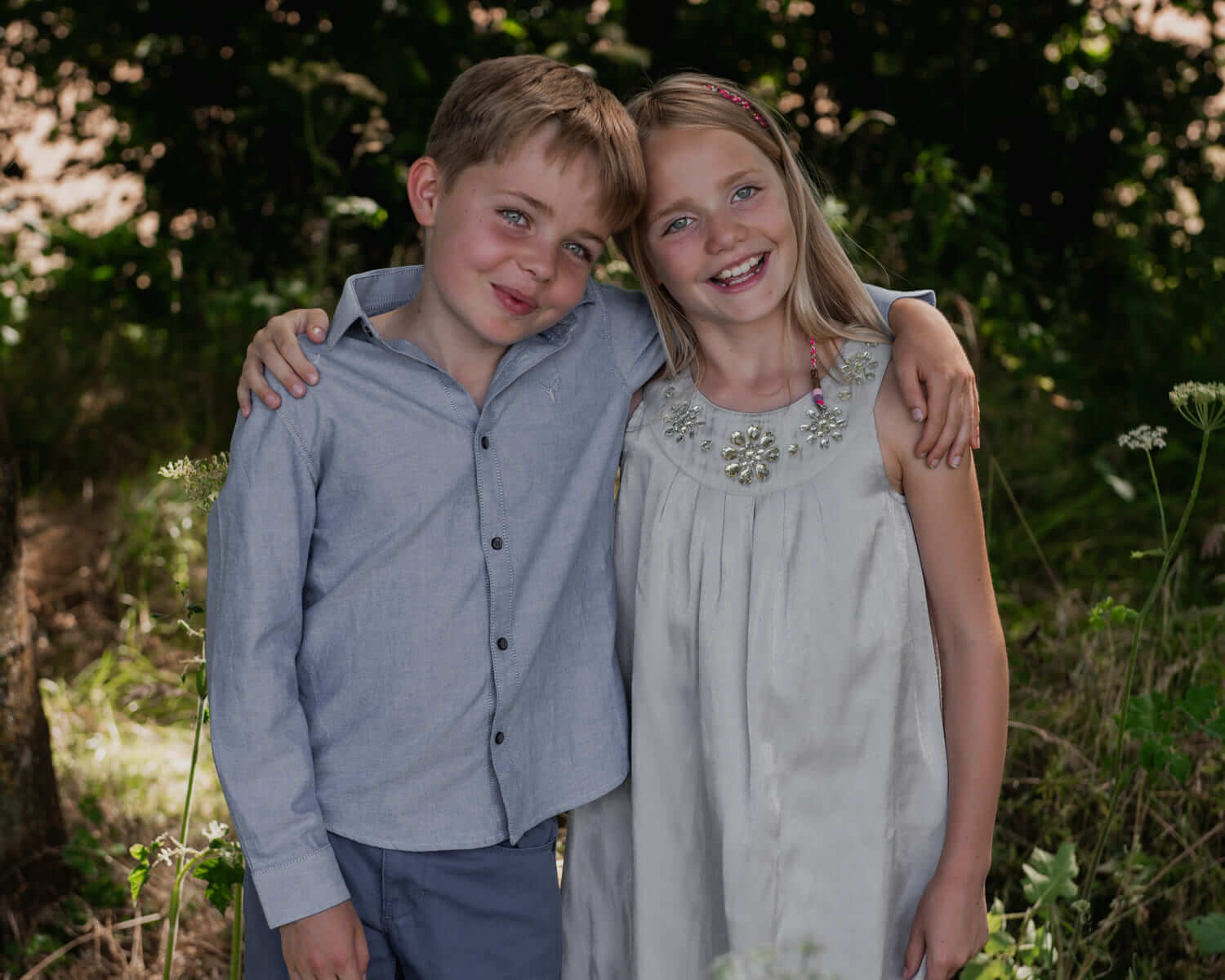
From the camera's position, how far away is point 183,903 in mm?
2521

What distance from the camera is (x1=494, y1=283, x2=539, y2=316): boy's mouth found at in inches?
64.9

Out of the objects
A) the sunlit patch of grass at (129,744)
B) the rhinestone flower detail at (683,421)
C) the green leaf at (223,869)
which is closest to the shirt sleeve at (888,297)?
the rhinestone flower detail at (683,421)

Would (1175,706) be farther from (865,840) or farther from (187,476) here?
(187,476)

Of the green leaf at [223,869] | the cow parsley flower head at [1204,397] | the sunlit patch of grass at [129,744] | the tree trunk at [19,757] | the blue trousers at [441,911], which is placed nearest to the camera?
the blue trousers at [441,911]

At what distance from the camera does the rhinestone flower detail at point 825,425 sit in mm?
1723

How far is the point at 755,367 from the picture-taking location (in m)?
1.87

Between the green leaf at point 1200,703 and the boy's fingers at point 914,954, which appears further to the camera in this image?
the green leaf at point 1200,703

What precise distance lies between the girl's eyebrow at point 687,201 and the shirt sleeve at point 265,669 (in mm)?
645

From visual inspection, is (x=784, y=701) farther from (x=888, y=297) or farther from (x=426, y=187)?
(x=426, y=187)

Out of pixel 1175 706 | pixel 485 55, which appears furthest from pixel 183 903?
pixel 485 55

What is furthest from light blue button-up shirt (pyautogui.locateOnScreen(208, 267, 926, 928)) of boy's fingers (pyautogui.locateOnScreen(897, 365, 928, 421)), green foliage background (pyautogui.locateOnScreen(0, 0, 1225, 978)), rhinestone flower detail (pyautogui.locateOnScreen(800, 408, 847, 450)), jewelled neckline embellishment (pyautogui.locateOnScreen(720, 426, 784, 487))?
green foliage background (pyautogui.locateOnScreen(0, 0, 1225, 978))

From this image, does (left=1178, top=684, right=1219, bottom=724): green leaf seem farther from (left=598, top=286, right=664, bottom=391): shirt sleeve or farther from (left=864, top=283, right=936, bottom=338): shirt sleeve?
(left=598, top=286, right=664, bottom=391): shirt sleeve

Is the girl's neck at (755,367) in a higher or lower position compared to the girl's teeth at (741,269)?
lower

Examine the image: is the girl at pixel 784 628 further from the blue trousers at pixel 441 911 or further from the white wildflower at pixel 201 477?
the white wildflower at pixel 201 477
